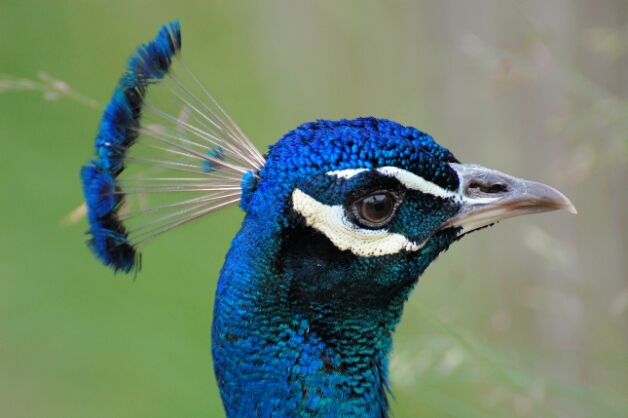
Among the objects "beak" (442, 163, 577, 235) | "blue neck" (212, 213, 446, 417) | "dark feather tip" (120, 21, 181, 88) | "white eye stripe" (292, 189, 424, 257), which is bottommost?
"blue neck" (212, 213, 446, 417)

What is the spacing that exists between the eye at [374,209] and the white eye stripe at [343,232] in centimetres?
1

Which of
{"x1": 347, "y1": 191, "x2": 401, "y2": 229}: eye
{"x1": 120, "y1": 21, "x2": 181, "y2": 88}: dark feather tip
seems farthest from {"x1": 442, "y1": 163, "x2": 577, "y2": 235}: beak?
{"x1": 120, "y1": 21, "x2": 181, "y2": 88}: dark feather tip

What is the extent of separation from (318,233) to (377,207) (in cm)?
10

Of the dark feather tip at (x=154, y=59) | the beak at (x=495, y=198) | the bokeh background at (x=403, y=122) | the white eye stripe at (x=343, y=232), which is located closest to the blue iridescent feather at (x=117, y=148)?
the dark feather tip at (x=154, y=59)

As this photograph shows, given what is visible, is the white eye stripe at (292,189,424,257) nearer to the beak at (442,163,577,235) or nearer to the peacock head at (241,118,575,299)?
the peacock head at (241,118,575,299)

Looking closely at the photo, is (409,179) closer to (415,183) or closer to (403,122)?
(415,183)

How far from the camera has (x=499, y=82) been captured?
5.32 ft

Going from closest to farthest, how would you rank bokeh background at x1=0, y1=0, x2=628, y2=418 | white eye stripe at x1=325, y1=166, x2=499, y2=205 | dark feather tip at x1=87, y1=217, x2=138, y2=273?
white eye stripe at x1=325, y1=166, x2=499, y2=205, dark feather tip at x1=87, y1=217, x2=138, y2=273, bokeh background at x1=0, y1=0, x2=628, y2=418

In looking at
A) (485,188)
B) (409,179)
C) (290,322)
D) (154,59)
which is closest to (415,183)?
(409,179)

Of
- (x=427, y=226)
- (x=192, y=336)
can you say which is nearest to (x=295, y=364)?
(x=427, y=226)

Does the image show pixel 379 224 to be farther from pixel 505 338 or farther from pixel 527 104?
pixel 505 338

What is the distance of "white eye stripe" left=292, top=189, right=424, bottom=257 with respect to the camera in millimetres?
1186

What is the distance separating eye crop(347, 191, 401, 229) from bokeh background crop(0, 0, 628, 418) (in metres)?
0.34

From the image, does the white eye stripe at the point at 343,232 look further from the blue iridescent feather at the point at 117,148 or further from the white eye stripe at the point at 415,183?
Answer: the blue iridescent feather at the point at 117,148
